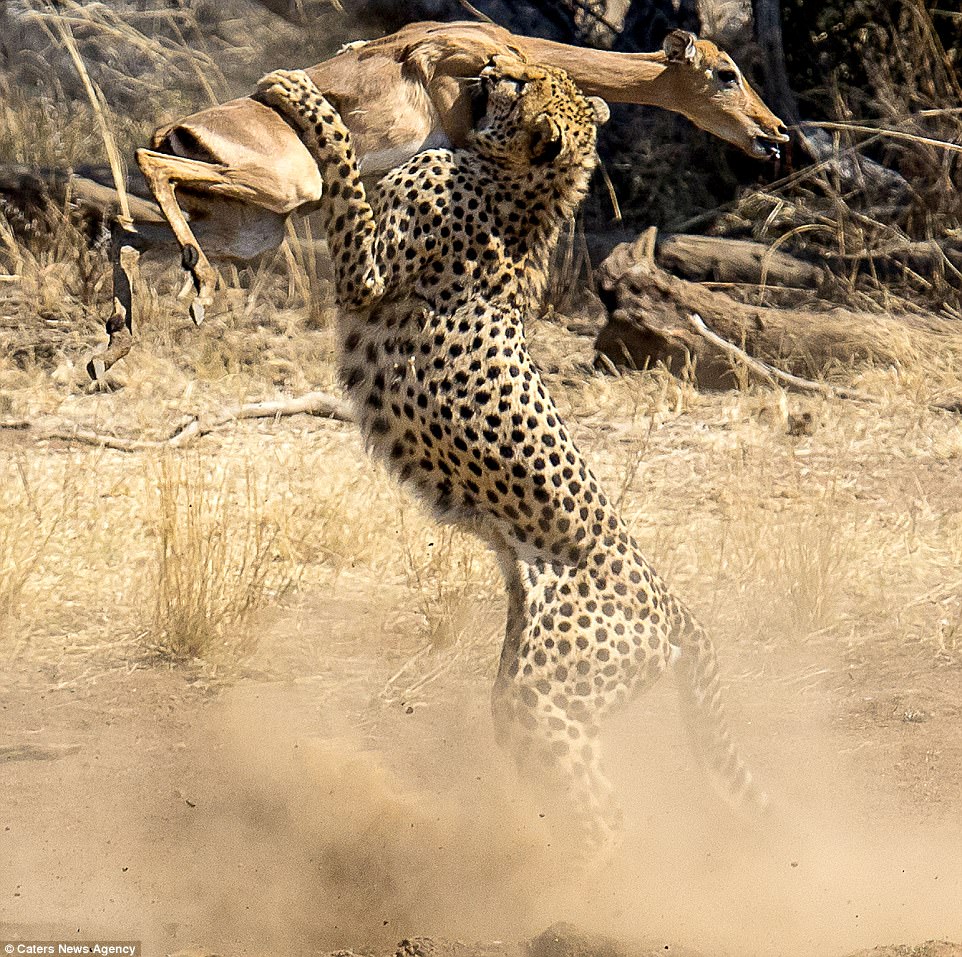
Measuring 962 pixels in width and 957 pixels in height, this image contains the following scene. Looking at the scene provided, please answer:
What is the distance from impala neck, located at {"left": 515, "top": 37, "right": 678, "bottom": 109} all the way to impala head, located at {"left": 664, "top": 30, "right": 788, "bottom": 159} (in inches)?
1.2

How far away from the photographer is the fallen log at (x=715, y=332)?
816cm

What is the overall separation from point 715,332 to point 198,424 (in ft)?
10.5

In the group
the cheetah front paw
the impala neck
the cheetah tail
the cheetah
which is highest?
the impala neck

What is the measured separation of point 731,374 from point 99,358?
555cm

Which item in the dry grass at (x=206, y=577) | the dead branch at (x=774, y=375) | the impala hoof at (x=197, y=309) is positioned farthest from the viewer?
the dead branch at (x=774, y=375)

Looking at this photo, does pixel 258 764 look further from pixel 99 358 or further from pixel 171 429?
pixel 171 429

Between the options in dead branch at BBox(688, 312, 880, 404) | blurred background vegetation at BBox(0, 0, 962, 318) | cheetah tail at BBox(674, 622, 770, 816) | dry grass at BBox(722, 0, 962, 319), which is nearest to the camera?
cheetah tail at BBox(674, 622, 770, 816)

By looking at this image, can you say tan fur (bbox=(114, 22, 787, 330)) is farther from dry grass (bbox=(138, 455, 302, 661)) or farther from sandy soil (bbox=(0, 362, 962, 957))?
dry grass (bbox=(138, 455, 302, 661))

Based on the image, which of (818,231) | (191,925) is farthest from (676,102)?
(818,231)

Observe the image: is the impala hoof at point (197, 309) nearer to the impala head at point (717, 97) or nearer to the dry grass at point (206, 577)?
the impala head at point (717, 97)

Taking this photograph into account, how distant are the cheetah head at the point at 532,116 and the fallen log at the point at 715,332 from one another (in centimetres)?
420

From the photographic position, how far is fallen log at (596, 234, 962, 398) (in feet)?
26.8

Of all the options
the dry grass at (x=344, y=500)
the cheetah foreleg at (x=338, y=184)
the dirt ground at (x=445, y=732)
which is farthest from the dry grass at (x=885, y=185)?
the cheetah foreleg at (x=338, y=184)

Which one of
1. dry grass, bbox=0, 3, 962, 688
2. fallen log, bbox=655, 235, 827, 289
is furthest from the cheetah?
fallen log, bbox=655, 235, 827, 289
